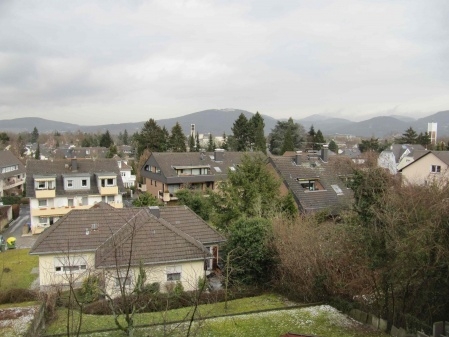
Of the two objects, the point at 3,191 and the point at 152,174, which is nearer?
the point at 152,174

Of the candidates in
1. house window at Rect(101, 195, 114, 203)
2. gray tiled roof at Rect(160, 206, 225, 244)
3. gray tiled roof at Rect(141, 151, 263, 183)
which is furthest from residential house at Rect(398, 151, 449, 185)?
house window at Rect(101, 195, 114, 203)

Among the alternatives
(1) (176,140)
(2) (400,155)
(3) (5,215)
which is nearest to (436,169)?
(2) (400,155)

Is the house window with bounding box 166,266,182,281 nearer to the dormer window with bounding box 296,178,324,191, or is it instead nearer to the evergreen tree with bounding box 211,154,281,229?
the evergreen tree with bounding box 211,154,281,229

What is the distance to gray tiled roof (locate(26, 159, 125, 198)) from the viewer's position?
35.7 m

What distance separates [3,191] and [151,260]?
42729mm

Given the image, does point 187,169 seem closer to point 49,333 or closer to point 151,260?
point 151,260

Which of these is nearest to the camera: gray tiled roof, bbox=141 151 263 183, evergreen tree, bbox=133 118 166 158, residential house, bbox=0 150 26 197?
gray tiled roof, bbox=141 151 263 183

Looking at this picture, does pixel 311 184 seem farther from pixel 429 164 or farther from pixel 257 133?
pixel 257 133

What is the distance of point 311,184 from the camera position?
34438 millimetres

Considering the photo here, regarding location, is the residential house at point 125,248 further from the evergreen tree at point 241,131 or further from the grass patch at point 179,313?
the evergreen tree at point 241,131

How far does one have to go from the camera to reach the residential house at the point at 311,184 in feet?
103

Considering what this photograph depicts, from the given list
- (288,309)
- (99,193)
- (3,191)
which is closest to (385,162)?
(99,193)

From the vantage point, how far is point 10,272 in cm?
2302

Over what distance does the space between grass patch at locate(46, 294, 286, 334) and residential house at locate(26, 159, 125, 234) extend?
2031 cm
